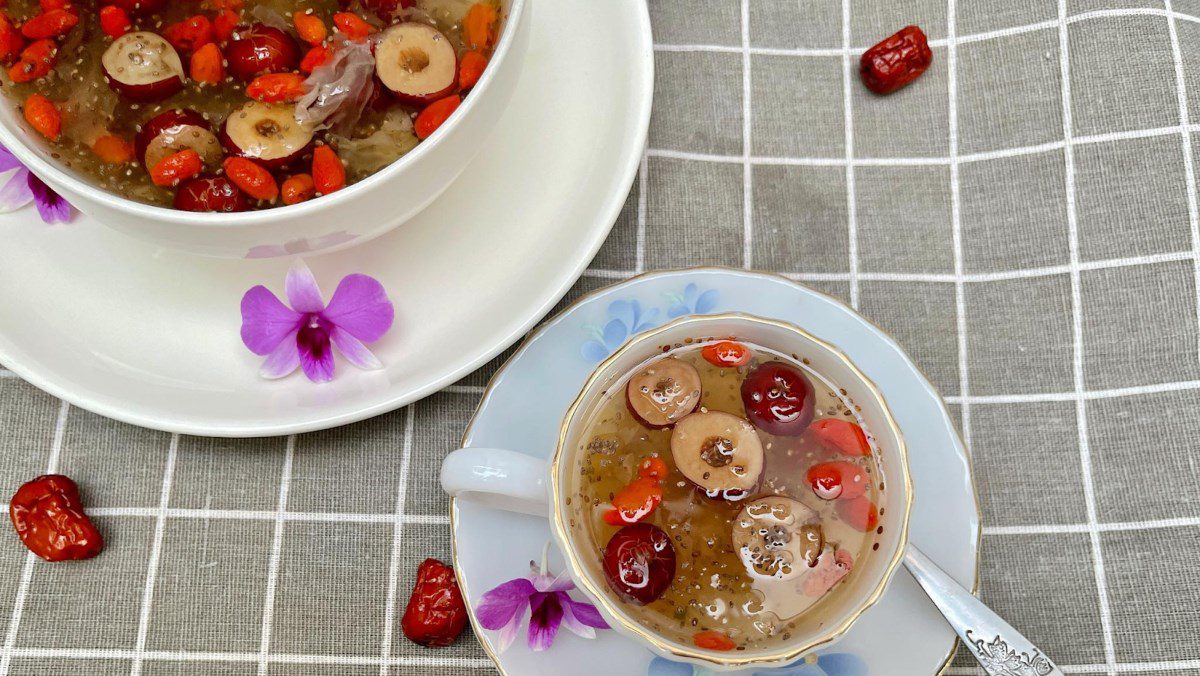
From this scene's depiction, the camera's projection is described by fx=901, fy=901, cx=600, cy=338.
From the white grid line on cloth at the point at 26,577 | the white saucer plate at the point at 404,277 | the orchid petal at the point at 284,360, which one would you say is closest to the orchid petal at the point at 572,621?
the white saucer plate at the point at 404,277

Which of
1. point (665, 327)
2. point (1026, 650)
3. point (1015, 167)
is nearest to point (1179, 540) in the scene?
point (1026, 650)

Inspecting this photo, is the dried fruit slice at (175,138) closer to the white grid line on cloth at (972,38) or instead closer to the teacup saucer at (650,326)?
the teacup saucer at (650,326)

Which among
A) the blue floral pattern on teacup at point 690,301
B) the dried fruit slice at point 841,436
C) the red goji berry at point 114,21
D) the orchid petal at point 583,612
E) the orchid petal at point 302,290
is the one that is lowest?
the orchid petal at point 583,612

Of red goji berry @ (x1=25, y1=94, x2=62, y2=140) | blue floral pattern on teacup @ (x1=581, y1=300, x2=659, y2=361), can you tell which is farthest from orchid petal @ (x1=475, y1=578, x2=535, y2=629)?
red goji berry @ (x1=25, y1=94, x2=62, y2=140)

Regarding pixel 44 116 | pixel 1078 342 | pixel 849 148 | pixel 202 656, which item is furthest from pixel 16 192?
pixel 1078 342

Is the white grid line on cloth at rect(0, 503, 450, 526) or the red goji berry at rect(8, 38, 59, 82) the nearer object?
the red goji berry at rect(8, 38, 59, 82)

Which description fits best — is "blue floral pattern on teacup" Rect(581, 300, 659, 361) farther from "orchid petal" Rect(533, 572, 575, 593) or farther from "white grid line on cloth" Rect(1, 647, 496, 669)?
"white grid line on cloth" Rect(1, 647, 496, 669)

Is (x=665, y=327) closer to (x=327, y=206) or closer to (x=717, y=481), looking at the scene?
(x=717, y=481)
